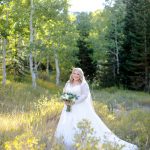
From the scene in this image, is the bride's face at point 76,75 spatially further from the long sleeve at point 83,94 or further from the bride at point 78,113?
the long sleeve at point 83,94

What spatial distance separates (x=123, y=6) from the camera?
132 feet

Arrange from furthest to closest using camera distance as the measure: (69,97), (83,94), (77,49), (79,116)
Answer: (77,49) < (83,94) < (79,116) < (69,97)

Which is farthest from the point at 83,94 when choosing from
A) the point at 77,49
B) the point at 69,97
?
the point at 77,49

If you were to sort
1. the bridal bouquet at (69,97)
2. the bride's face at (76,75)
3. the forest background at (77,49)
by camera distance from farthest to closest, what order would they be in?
the forest background at (77,49) → the bride's face at (76,75) → the bridal bouquet at (69,97)

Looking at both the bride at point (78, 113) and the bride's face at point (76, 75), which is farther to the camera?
the bride's face at point (76, 75)

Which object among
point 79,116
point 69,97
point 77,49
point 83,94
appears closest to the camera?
point 69,97

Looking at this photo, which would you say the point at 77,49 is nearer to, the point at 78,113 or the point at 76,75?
the point at 76,75

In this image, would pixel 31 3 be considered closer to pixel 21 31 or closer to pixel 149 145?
pixel 21 31

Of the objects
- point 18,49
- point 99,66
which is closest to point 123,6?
point 99,66

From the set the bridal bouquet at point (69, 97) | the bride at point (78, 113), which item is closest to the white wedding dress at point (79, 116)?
the bride at point (78, 113)

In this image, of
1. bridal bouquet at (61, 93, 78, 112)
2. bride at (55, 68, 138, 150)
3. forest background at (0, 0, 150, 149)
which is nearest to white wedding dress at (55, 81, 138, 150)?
bride at (55, 68, 138, 150)

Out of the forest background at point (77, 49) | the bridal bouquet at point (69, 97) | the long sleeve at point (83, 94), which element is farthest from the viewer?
the forest background at point (77, 49)

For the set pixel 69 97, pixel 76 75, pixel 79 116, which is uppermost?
pixel 76 75

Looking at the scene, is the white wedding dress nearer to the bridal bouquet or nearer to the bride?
the bride
